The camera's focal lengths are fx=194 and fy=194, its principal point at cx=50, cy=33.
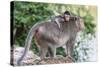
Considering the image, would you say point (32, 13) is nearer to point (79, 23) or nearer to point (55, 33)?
point (55, 33)

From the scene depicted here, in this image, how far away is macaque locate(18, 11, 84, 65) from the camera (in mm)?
2584

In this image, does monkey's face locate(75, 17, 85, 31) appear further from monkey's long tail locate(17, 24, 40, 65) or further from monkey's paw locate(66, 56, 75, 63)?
monkey's long tail locate(17, 24, 40, 65)

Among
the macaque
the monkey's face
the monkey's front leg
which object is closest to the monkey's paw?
the macaque

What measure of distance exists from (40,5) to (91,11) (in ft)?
2.63

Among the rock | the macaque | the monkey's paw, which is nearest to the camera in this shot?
the rock

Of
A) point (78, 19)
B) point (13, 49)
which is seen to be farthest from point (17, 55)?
point (78, 19)

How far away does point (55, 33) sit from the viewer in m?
2.68

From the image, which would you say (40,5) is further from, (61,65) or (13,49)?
(61,65)

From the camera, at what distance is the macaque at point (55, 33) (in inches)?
102

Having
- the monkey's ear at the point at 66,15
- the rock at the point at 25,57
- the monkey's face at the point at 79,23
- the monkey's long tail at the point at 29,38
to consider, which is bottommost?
the rock at the point at 25,57

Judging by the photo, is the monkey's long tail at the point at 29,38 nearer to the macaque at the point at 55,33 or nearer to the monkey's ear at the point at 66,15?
the macaque at the point at 55,33

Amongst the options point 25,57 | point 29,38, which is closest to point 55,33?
point 29,38

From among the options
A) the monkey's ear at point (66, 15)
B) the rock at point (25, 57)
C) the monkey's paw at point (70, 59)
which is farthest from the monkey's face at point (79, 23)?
the rock at point (25, 57)

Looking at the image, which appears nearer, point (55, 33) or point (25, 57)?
point (25, 57)
